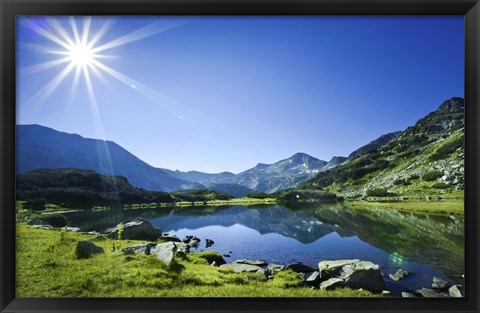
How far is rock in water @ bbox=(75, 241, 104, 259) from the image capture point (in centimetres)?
522

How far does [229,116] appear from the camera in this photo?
798 centimetres

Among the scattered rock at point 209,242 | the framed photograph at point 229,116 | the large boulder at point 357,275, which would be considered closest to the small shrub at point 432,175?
the framed photograph at point 229,116

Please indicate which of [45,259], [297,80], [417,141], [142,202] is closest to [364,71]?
[297,80]

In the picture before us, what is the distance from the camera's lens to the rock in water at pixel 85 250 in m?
5.22

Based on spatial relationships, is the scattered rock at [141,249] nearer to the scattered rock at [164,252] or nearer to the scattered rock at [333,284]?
the scattered rock at [164,252]

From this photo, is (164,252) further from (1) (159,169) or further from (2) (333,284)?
(1) (159,169)

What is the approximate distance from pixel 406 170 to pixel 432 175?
374 cm

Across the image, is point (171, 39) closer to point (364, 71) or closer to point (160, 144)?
point (160, 144)

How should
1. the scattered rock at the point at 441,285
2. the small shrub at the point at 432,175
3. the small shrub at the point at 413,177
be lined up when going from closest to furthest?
the scattered rock at the point at 441,285, the small shrub at the point at 432,175, the small shrub at the point at 413,177

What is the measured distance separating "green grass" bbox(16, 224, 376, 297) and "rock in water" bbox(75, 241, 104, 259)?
11 cm

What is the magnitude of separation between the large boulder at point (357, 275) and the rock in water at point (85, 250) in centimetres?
434

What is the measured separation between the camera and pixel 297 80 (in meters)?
7.77

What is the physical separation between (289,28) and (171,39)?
298 cm

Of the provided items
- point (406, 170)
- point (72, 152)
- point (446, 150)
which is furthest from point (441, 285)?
point (406, 170)
